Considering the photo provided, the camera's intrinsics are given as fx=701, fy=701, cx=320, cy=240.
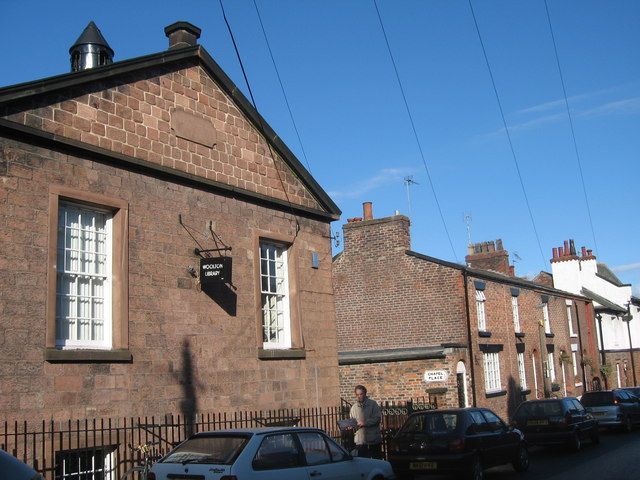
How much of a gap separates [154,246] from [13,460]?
24.4 ft

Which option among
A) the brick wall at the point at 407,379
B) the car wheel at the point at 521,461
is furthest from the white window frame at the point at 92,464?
the brick wall at the point at 407,379

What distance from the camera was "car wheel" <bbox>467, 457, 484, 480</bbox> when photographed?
1281 cm

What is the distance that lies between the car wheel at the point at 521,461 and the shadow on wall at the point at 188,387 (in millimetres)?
6889

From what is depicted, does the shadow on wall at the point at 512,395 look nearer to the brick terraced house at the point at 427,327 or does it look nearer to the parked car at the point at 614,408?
the brick terraced house at the point at 427,327

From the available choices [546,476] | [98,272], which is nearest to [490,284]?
[546,476]

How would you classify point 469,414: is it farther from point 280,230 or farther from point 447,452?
point 280,230

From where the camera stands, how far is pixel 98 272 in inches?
463

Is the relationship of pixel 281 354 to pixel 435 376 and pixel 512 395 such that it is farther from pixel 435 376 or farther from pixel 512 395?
pixel 512 395

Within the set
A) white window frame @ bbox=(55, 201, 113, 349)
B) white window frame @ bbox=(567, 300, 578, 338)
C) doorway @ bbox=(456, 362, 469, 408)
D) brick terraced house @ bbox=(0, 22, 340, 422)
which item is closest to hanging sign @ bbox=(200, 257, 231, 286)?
brick terraced house @ bbox=(0, 22, 340, 422)

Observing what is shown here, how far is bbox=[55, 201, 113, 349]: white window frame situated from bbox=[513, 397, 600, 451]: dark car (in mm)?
11924

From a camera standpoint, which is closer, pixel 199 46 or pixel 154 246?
pixel 154 246

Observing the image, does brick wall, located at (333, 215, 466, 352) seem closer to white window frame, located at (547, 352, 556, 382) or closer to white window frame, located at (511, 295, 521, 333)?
white window frame, located at (511, 295, 521, 333)

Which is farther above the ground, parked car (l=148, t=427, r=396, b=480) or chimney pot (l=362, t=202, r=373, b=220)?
chimney pot (l=362, t=202, r=373, b=220)

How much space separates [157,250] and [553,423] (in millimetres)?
11703
